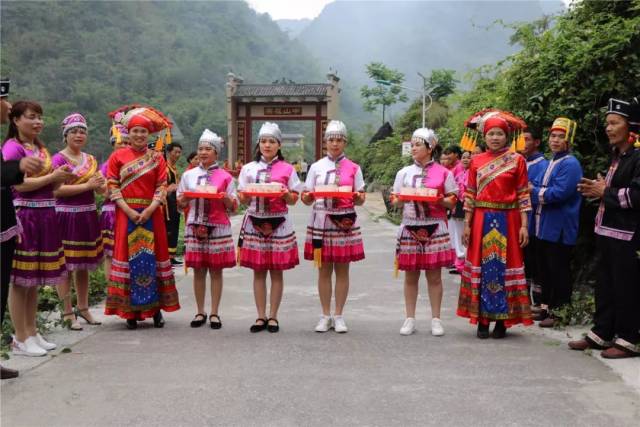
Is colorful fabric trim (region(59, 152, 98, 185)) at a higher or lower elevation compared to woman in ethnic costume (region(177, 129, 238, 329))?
higher

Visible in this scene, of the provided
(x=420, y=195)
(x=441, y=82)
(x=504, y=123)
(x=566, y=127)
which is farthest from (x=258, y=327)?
(x=441, y=82)

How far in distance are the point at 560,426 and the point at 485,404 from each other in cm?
50

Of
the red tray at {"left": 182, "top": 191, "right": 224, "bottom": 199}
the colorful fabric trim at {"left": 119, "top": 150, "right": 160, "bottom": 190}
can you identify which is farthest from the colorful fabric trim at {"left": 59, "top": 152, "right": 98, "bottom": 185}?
the red tray at {"left": 182, "top": 191, "right": 224, "bottom": 199}

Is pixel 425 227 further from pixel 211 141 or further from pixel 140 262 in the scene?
pixel 140 262

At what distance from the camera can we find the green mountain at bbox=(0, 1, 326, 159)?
1903 inches

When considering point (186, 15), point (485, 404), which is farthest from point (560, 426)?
point (186, 15)

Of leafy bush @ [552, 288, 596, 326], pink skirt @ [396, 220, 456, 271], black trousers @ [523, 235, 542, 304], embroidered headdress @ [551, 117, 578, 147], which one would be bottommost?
leafy bush @ [552, 288, 596, 326]

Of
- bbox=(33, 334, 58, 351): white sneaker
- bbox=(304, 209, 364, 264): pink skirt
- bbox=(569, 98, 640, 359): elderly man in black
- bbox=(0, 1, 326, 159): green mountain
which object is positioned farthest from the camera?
bbox=(0, 1, 326, 159): green mountain

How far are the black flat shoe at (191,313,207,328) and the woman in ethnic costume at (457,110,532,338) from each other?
101 inches

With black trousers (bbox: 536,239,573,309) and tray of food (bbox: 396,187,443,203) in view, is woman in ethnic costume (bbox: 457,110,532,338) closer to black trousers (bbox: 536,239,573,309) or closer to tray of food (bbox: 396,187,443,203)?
tray of food (bbox: 396,187,443,203)

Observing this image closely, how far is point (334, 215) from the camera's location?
6266 mm

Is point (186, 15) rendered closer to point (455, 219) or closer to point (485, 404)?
point (455, 219)

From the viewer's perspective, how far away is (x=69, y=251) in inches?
250

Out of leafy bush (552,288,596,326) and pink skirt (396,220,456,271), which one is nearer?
pink skirt (396,220,456,271)
